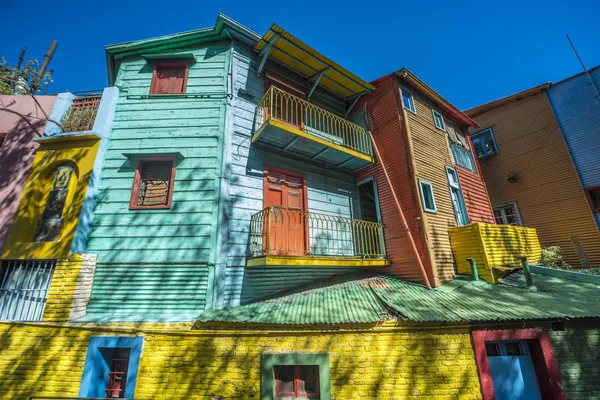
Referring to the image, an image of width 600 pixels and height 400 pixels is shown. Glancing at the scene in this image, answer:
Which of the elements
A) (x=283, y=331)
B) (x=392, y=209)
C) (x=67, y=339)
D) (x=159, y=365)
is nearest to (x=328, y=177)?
(x=392, y=209)

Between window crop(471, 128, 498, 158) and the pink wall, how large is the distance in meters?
20.0

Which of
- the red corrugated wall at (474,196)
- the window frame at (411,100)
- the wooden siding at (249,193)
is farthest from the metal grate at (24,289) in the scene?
the red corrugated wall at (474,196)

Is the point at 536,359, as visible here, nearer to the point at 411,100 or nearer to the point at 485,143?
the point at 411,100

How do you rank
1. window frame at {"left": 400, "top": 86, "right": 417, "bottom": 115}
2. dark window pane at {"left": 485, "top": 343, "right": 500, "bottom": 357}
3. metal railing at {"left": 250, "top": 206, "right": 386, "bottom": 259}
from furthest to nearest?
window frame at {"left": 400, "top": 86, "right": 417, "bottom": 115} < metal railing at {"left": 250, "top": 206, "right": 386, "bottom": 259} < dark window pane at {"left": 485, "top": 343, "right": 500, "bottom": 357}

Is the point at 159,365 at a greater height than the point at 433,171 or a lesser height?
lesser

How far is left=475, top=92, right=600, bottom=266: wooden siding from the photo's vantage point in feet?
35.8

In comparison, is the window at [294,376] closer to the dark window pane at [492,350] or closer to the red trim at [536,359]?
the red trim at [536,359]

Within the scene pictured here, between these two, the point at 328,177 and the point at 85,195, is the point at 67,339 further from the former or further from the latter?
the point at 328,177

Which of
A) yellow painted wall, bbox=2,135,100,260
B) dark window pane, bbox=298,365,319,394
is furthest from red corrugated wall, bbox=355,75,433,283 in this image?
yellow painted wall, bbox=2,135,100,260

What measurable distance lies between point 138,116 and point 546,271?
45.7 ft

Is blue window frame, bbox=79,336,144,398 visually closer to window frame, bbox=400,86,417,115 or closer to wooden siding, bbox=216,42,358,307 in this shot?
wooden siding, bbox=216,42,358,307

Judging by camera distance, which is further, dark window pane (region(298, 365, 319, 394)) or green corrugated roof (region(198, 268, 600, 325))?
dark window pane (region(298, 365, 319, 394))

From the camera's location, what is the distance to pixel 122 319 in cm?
551

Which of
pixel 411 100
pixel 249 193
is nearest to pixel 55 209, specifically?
pixel 249 193
